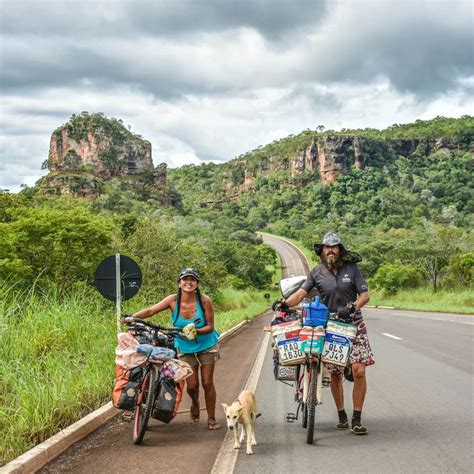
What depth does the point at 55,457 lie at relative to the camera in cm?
569

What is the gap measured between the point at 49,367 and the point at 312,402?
3.66 meters

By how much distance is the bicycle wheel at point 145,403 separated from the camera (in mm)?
6047

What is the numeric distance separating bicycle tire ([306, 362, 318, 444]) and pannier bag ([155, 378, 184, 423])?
1343 millimetres

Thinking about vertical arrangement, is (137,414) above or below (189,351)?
below

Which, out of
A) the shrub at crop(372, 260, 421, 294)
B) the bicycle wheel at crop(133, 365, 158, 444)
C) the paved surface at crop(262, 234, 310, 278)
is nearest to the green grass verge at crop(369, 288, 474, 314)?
the shrub at crop(372, 260, 421, 294)

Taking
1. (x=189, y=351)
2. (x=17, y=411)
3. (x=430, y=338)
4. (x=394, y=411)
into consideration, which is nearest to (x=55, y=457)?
(x=17, y=411)

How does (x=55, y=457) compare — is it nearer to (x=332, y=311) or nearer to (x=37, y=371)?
(x=37, y=371)

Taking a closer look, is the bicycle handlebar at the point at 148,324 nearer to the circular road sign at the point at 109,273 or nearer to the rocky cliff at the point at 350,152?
the circular road sign at the point at 109,273

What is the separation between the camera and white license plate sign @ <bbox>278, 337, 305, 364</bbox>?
6.23 metres

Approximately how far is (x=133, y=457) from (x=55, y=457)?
723 mm

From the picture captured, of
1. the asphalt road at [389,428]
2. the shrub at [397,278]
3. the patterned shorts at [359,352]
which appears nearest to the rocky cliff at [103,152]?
the shrub at [397,278]

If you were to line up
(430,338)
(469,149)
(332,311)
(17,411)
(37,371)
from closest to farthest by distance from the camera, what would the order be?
(17,411), (332,311), (37,371), (430,338), (469,149)

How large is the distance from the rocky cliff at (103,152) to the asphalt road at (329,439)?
402ft

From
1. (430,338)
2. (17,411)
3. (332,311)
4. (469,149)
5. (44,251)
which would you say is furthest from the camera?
(469,149)
